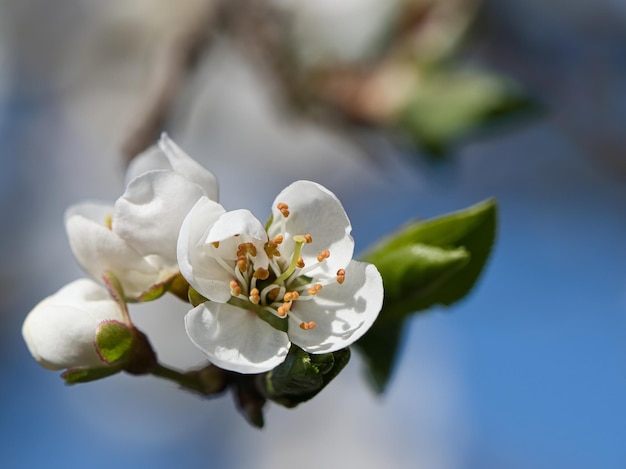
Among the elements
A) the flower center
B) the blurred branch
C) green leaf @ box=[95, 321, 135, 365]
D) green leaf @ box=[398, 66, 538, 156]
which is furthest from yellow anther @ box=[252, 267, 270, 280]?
green leaf @ box=[398, 66, 538, 156]

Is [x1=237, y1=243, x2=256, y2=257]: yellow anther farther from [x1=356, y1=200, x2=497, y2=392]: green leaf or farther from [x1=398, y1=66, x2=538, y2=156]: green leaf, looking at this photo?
[x1=398, y1=66, x2=538, y2=156]: green leaf

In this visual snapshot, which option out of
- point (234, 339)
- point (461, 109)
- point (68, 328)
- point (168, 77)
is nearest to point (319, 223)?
point (234, 339)

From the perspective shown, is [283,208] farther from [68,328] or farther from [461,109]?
[461,109]

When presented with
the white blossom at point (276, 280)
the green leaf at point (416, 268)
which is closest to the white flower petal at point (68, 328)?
the white blossom at point (276, 280)

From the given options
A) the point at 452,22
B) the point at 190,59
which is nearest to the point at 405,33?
the point at 452,22

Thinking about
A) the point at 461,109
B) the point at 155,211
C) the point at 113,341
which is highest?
the point at 155,211

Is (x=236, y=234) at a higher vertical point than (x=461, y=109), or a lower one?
higher

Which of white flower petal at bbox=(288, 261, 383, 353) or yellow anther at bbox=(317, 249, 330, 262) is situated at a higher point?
yellow anther at bbox=(317, 249, 330, 262)

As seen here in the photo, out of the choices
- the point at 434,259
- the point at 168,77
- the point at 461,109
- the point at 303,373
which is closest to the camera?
the point at 303,373
